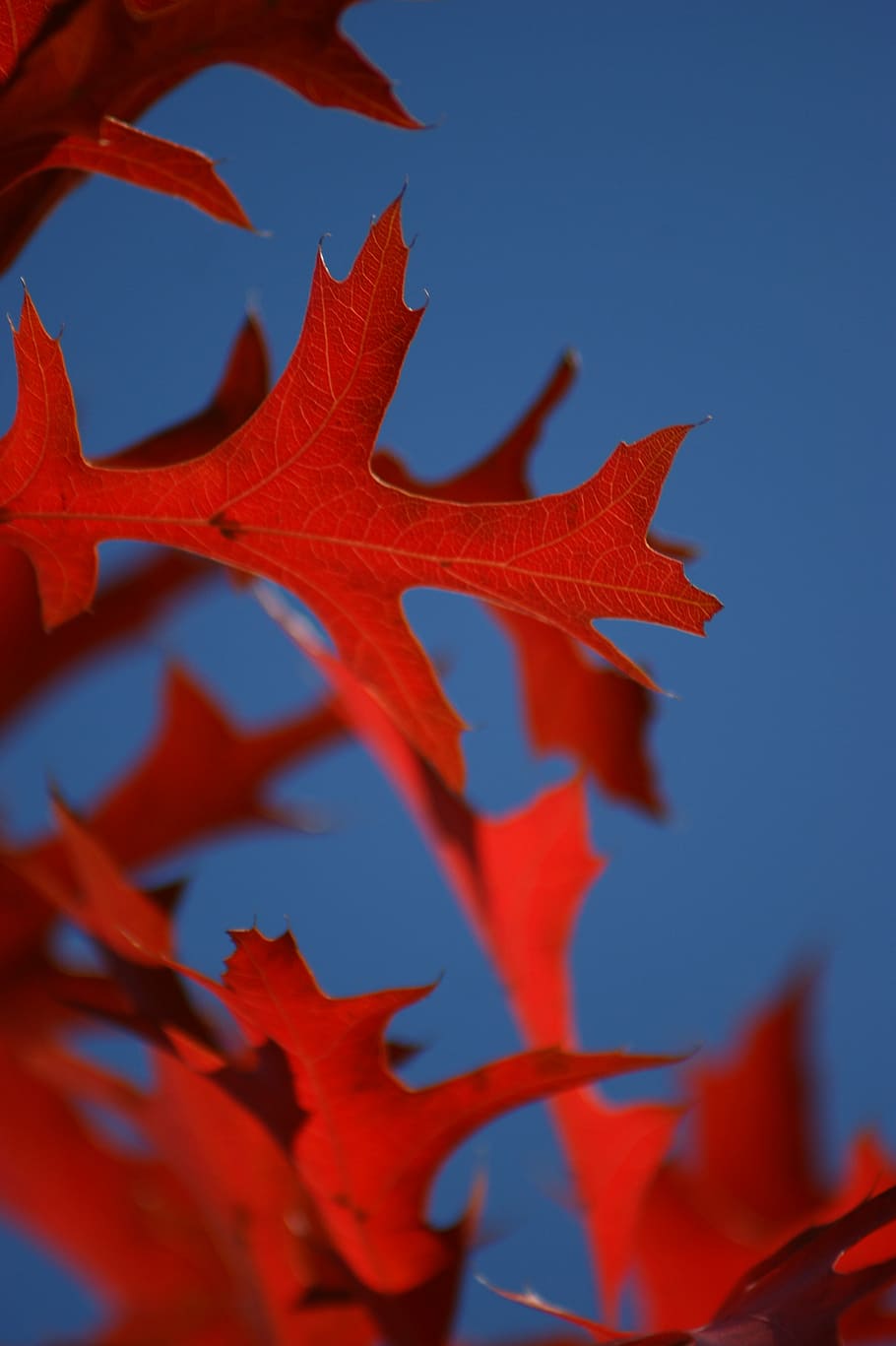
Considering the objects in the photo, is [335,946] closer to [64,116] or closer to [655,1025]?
[655,1025]

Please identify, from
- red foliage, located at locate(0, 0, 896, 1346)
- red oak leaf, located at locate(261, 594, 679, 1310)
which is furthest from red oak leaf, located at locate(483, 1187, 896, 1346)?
red oak leaf, located at locate(261, 594, 679, 1310)

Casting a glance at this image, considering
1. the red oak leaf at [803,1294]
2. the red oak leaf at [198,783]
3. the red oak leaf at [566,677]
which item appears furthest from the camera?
the red oak leaf at [198,783]

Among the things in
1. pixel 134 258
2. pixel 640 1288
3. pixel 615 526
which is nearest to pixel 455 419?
pixel 134 258

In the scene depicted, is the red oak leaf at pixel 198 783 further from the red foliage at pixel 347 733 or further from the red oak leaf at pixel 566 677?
the red oak leaf at pixel 566 677

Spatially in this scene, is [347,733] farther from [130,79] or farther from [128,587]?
[130,79]

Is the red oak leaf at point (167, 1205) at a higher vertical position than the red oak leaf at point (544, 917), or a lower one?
lower

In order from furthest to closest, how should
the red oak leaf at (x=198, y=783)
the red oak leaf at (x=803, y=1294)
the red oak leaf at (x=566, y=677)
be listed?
the red oak leaf at (x=198, y=783)
the red oak leaf at (x=566, y=677)
the red oak leaf at (x=803, y=1294)

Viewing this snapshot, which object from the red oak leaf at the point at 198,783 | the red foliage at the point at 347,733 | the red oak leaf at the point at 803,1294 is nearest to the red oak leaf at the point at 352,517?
the red foliage at the point at 347,733

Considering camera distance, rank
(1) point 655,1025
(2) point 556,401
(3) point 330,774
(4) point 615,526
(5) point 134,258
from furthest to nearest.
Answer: (1) point 655,1025, (3) point 330,774, (5) point 134,258, (2) point 556,401, (4) point 615,526
